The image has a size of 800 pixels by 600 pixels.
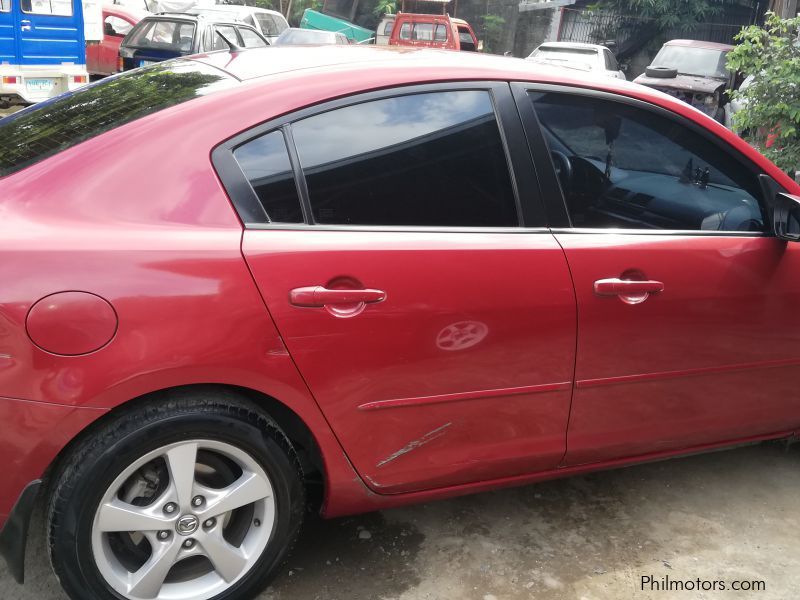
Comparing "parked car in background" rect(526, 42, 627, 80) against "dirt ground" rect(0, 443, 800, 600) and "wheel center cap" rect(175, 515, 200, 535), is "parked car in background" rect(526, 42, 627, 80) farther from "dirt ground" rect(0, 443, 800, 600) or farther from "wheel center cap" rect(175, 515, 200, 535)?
"wheel center cap" rect(175, 515, 200, 535)

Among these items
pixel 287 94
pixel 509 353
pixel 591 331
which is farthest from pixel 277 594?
pixel 287 94

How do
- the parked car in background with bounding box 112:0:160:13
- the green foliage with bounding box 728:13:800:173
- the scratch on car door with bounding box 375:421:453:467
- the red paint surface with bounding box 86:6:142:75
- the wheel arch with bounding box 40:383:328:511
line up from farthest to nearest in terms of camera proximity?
the parked car in background with bounding box 112:0:160:13 → the red paint surface with bounding box 86:6:142:75 → the green foliage with bounding box 728:13:800:173 → the scratch on car door with bounding box 375:421:453:467 → the wheel arch with bounding box 40:383:328:511

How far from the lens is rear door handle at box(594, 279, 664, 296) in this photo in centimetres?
246

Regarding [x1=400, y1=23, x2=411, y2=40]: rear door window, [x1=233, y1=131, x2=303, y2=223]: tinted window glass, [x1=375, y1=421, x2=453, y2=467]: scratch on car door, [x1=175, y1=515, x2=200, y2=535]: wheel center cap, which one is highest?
[x1=233, y1=131, x2=303, y2=223]: tinted window glass

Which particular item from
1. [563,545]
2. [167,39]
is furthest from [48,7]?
[563,545]

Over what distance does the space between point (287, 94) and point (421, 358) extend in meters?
0.83

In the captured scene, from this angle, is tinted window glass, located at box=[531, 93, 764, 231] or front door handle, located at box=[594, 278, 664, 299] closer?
front door handle, located at box=[594, 278, 664, 299]

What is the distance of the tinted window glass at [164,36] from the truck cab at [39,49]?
2.51 metres

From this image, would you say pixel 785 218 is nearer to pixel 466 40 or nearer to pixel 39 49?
pixel 39 49

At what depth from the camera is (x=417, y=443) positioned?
2357 millimetres

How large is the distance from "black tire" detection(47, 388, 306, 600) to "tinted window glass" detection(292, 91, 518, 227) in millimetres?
578

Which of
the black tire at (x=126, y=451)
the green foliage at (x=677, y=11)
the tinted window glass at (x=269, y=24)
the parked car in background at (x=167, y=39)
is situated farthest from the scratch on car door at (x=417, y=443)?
the green foliage at (x=677, y=11)

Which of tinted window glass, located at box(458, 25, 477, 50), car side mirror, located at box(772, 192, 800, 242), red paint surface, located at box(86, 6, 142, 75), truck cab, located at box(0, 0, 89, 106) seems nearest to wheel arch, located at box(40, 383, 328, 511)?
car side mirror, located at box(772, 192, 800, 242)

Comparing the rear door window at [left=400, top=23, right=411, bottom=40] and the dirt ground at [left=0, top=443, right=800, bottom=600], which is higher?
the dirt ground at [left=0, top=443, right=800, bottom=600]
